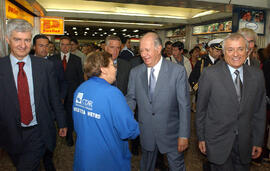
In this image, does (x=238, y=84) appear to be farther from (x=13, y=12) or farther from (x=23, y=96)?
(x=13, y=12)

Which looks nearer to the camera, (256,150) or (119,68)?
(256,150)

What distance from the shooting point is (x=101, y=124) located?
1628 millimetres

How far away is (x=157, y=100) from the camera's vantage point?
2225 mm

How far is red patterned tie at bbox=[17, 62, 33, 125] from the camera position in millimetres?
2004

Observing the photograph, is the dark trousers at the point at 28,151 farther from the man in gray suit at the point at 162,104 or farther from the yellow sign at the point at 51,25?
the yellow sign at the point at 51,25

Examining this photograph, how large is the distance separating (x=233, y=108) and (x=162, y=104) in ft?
2.21

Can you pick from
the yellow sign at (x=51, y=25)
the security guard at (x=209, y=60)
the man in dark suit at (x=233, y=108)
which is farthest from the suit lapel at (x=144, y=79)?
the yellow sign at (x=51, y=25)

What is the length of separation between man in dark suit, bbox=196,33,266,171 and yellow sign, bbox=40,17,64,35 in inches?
362

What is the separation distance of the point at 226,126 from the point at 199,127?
0.89 feet

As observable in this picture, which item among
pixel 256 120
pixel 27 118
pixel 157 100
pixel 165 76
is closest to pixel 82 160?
pixel 27 118

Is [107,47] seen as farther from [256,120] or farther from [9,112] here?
[256,120]

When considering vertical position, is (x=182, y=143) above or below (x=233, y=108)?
below

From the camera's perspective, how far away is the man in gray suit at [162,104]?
2.21 metres

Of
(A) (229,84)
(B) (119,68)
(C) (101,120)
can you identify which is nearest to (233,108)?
(A) (229,84)
